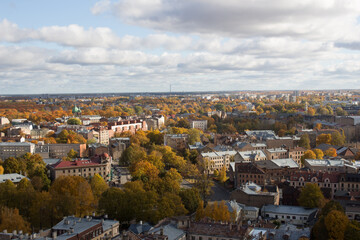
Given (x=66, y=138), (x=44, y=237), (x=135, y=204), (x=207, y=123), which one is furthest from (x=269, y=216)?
(x=207, y=123)

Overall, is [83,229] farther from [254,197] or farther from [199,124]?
[199,124]

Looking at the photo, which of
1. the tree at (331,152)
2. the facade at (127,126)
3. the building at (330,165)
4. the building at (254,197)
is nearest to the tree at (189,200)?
the building at (254,197)

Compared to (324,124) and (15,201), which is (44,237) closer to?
(15,201)

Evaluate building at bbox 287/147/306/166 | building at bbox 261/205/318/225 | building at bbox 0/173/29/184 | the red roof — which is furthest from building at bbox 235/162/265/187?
building at bbox 0/173/29/184

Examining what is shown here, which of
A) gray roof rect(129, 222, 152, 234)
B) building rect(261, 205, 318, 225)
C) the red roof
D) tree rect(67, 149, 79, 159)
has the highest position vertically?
the red roof

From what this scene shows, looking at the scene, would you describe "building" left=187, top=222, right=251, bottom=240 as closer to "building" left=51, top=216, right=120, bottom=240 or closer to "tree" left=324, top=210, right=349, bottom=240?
"tree" left=324, top=210, right=349, bottom=240

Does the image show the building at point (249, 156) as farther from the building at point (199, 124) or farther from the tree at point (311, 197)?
the building at point (199, 124)
